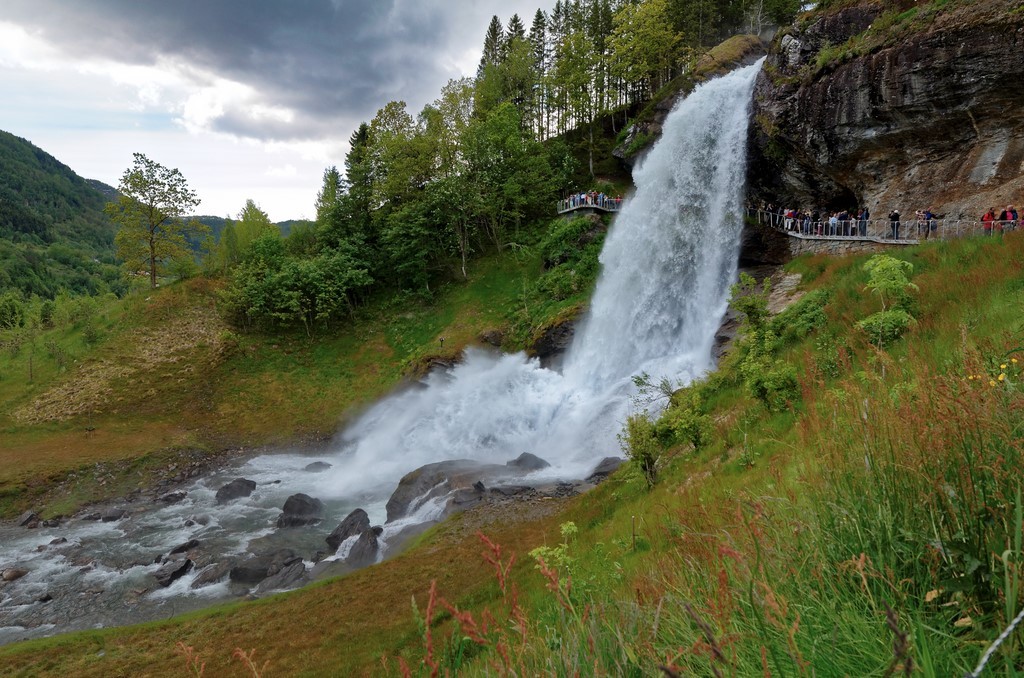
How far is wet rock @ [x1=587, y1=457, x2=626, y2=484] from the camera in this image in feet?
56.3

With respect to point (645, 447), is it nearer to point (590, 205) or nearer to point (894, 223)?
point (894, 223)

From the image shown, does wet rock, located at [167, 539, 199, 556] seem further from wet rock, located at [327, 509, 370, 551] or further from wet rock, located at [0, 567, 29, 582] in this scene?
wet rock, located at [327, 509, 370, 551]

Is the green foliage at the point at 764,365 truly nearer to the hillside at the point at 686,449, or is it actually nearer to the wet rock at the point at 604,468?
the hillside at the point at 686,449

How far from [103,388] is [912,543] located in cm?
3856

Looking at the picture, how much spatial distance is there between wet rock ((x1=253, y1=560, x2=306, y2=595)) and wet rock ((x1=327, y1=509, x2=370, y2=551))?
135 cm

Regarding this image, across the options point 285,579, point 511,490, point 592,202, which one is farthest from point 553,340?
point 285,579

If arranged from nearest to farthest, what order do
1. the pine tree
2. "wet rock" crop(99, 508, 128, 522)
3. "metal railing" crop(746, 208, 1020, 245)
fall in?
1. "metal railing" crop(746, 208, 1020, 245)
2. "wet rock" crop(99, 508, 128, 522)
3. the pine tree

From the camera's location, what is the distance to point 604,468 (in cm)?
1764

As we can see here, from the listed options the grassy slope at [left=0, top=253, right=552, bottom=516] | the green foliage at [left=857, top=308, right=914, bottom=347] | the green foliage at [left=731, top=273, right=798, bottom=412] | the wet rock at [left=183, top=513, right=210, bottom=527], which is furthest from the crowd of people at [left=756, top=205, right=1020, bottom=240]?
the wet rock at [left=183, top=513, right=210, bottom=527]

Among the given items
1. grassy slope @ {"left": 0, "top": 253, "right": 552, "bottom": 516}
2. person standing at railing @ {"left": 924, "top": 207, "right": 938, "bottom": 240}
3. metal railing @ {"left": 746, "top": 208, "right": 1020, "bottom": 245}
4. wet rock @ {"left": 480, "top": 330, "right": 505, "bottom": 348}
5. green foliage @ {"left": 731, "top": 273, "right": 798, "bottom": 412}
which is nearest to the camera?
green foliage @ {"left": 731, "top": 273, "right": 798, "bottom": 412}

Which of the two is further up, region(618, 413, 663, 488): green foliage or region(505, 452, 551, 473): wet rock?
region(618, 413, 663, 488): green foliage

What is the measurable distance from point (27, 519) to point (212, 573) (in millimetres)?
12176

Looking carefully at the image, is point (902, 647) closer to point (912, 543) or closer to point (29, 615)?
point (912, 543)

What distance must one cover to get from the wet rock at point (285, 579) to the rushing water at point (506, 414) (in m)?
1.27
